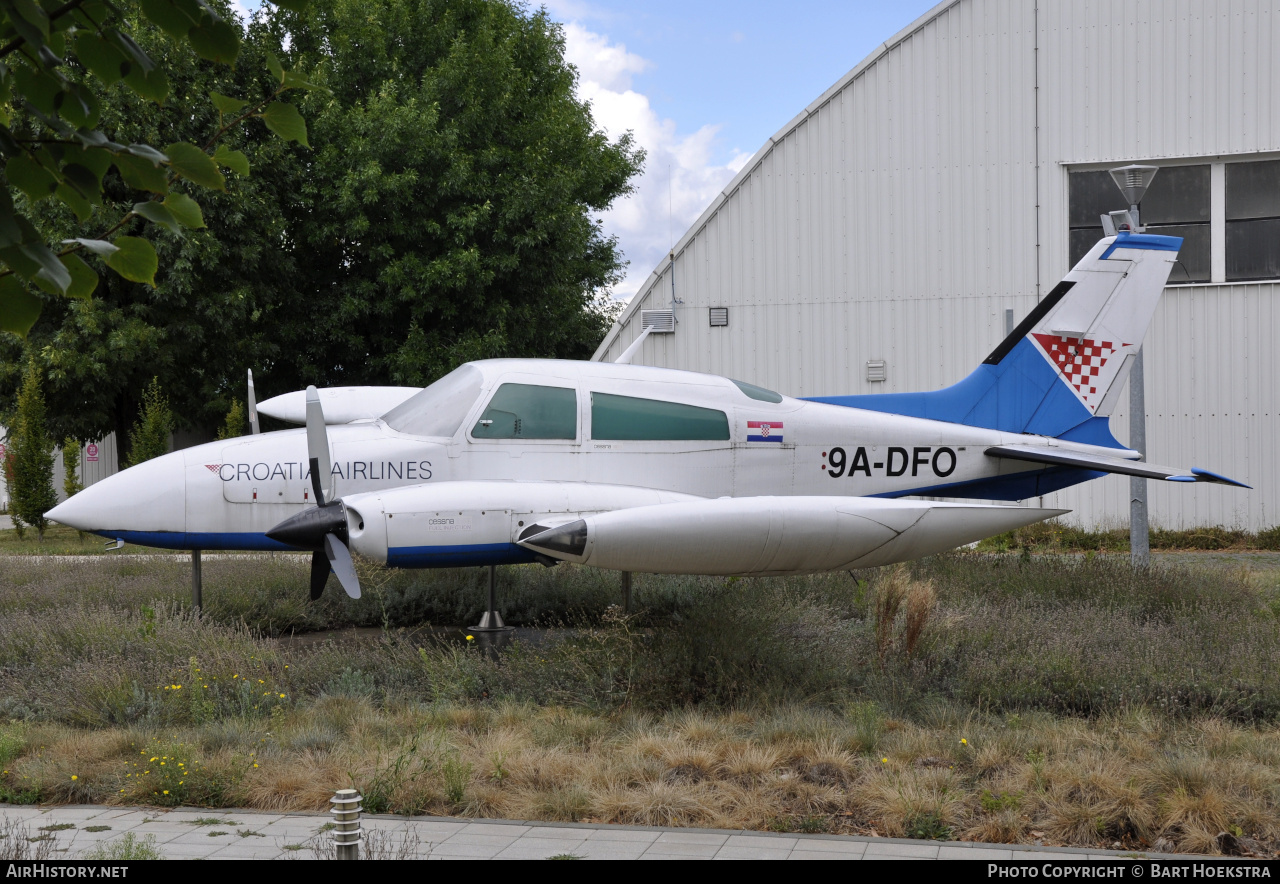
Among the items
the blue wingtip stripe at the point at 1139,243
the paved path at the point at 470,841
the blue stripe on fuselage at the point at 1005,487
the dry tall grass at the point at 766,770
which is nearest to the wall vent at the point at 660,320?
the blue wingtip stripe at the point at 1139,243

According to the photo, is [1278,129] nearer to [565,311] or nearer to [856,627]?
[856,627]

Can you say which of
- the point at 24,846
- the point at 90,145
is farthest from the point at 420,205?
the point at 90,145

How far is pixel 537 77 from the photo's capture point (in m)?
32.1

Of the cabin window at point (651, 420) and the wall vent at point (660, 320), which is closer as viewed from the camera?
the cabin window at point (651, 420)

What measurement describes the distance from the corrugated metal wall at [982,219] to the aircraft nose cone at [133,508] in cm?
1129

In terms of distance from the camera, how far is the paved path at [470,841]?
483 centimetres

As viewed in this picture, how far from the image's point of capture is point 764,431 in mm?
9750

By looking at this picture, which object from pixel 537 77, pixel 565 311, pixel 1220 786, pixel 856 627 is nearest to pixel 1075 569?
pixel 856 627

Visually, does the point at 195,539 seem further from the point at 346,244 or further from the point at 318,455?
the point at 346,244

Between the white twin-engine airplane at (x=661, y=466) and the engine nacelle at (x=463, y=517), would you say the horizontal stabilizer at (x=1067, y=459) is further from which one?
the engine nacelle at (x=463, y=517)

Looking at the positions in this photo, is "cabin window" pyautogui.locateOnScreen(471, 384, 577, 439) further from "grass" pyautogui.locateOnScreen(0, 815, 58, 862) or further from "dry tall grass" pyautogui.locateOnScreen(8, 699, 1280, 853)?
"grass" pyautogui.locateOnScreen(0, 815, 58, 862)

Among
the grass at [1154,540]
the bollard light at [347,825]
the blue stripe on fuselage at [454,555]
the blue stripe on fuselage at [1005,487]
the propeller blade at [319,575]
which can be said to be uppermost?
the blue stripe on fuselage at [1005,487]

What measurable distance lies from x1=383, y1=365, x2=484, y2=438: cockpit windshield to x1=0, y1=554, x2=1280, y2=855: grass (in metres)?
1.93
